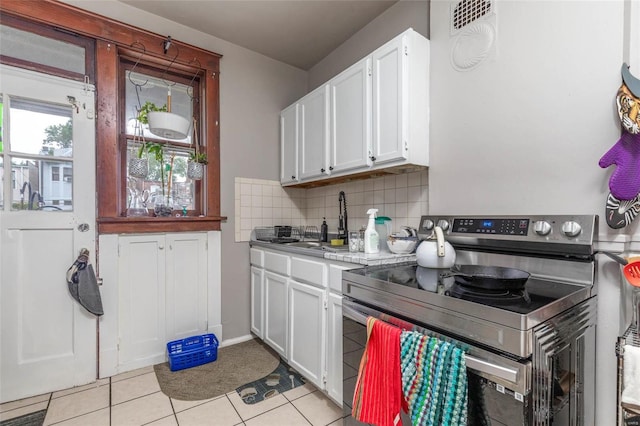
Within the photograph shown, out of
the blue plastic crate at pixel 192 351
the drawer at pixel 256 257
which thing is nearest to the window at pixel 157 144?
the drawer at pixel 256 257

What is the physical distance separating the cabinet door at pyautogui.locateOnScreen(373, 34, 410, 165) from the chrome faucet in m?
0.71

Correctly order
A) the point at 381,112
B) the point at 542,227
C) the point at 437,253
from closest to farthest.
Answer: the point at 542,227, the point at 437,253, the point at 381,112

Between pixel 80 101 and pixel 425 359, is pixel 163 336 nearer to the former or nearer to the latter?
pixel 80 101

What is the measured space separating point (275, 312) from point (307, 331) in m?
0.46

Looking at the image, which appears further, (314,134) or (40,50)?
(314,134)

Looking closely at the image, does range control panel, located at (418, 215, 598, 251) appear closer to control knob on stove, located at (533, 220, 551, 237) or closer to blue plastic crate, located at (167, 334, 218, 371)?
control knob on stove, located at (533, 220, 551, 237)

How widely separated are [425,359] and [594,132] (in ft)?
3.76

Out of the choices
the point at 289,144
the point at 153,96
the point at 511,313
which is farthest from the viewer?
the point at 289,144

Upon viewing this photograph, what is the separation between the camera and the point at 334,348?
162 cm

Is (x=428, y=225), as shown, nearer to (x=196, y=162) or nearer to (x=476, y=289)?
(x=476, y=289)

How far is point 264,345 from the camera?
2.50m

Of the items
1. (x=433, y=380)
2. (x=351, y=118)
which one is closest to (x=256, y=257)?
(x=351, y=118)

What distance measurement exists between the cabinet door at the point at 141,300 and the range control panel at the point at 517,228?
1953mm

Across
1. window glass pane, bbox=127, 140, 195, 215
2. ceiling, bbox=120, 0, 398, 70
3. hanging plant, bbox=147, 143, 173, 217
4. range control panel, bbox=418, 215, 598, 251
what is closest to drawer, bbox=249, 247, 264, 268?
window glass pane, bbox=127, 140, 195, 215
